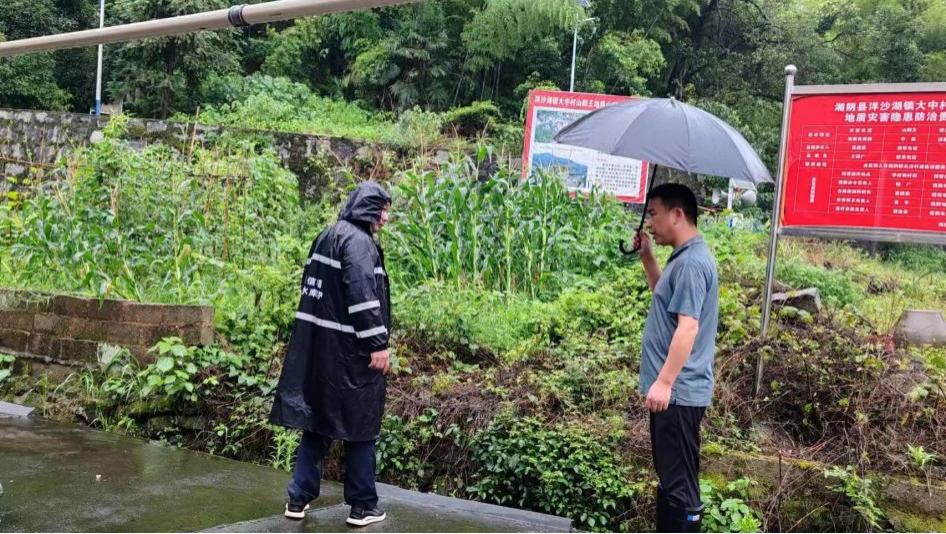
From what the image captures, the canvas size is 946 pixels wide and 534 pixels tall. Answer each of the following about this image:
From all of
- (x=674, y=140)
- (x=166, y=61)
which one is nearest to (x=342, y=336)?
(x=674, y=140)

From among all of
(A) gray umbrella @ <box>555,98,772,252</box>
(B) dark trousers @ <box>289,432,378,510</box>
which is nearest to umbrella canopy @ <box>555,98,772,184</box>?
(A) gray umbrella @ <box>555,98,772,252</box>

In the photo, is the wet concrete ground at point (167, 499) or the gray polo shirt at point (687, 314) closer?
the gray polo shirt at point (687, 314)

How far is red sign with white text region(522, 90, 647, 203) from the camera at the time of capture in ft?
35.2

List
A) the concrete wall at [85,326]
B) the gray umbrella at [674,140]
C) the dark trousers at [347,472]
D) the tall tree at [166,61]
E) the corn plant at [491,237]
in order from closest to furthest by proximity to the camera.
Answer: the gray umbrella at [674,140] < the dark trousers at [347,472] < the concrete wall at [85,326] < the corn plant at [491,237] < the tall tree at [166,61]

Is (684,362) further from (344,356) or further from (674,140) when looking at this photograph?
(344,356)

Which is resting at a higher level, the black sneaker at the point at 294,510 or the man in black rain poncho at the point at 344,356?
the man in black rain poncho at the point at 344,356

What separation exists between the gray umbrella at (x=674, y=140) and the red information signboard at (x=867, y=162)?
173 centimetres

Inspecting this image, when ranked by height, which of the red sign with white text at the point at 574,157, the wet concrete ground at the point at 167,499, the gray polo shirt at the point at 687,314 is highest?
the red sign with white text at the point at 574,157

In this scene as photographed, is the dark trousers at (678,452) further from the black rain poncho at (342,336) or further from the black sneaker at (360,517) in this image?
the black sneaker at (360,517)

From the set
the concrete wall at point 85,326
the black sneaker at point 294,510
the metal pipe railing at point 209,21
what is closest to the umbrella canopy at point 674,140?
the metal pipe railing at point 209,21

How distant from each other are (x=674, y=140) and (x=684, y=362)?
3.29ft

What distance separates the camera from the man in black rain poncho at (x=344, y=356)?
4148 millimetres

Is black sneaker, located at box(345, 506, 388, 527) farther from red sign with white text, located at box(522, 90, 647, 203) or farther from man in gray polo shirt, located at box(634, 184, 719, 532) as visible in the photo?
red sign with white text, located at box(522, 90, 647, 203)

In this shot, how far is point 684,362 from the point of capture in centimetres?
369
